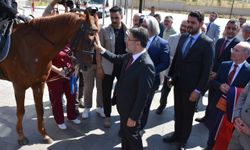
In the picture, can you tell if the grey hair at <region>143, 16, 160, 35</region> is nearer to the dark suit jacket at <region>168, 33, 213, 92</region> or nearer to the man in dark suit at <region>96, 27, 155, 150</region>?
the dark suit jacket at <region>168, 33, 213, 92</region>

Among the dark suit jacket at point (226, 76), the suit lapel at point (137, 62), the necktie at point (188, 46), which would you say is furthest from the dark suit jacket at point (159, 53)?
the suit lapel at point (137, 62)

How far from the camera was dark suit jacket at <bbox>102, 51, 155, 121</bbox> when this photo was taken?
10.5 ft

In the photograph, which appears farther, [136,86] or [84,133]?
[84,133]

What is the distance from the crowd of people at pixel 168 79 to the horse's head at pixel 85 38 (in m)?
0.14

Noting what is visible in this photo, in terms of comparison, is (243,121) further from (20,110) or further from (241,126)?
(20,110)

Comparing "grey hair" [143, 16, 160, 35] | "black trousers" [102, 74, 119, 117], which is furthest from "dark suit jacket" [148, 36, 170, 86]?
"black trousers" [102, 74, 119, 117]

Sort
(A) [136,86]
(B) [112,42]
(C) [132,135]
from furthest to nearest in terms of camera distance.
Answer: (B) [112,42] < (C) [132,135] < (A) [136,86]

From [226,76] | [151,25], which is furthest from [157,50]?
[226,76]

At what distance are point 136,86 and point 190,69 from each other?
1.17m

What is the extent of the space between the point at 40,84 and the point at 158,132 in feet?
7.33

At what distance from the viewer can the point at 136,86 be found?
3309mm

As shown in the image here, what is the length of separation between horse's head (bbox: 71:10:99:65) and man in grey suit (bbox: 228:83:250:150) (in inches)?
75.3

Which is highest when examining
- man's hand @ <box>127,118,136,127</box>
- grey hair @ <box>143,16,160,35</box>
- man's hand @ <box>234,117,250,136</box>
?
grey hair @ <box>143,16,160,35</box>

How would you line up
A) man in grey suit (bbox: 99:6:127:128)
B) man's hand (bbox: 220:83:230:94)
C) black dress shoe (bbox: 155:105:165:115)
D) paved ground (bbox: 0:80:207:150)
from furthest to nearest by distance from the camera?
black dress shoe (bbox: 155:105:165:115)
man in grey suit (bbox: 99:6:127:128)
paved ground (bbox: 0:80:207:150)
man's hand (bbox: 220:83:230:94)
